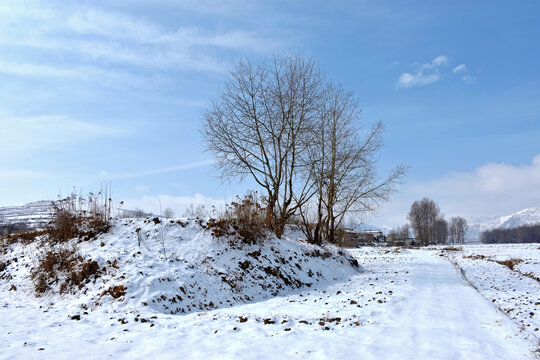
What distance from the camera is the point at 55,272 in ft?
30.1

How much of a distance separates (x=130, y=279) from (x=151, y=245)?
2136 millimetres

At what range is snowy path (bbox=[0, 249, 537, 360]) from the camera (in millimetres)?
4598

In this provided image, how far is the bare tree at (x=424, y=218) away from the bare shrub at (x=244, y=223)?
94.1 m

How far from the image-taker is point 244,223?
1245cm

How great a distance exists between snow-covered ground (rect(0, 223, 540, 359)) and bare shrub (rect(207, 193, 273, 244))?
32.3 inches

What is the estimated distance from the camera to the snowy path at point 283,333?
460cm

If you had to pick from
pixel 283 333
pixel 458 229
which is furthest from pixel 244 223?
pixel 458 229

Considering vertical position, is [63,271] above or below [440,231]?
above

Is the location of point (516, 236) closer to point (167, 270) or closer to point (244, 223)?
point (244, 223)

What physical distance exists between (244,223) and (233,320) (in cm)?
616

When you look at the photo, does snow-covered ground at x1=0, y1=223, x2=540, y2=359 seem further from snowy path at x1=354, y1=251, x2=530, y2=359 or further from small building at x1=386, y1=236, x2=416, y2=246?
small building at x1=386, y1=236, x2=416, y2=246

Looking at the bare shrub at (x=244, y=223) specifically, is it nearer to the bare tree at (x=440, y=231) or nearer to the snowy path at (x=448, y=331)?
the snowy path at (x=448, y=331)

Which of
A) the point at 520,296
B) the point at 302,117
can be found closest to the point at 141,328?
the point at 520,296

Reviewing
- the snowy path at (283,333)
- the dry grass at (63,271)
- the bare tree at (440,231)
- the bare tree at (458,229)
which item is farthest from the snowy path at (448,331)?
the bare tree at (458,229)
